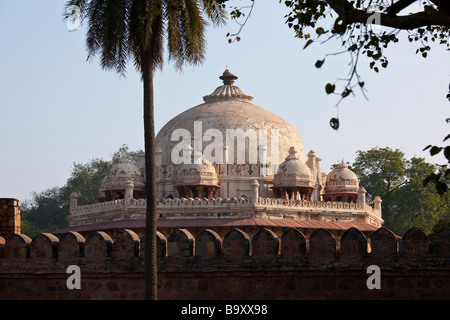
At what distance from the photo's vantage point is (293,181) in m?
40.9

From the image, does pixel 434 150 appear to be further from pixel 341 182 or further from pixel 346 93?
pixel 341 182

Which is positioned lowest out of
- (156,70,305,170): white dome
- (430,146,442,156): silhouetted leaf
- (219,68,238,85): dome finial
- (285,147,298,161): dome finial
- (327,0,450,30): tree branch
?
(430,146,442,156): silhouetted leaf

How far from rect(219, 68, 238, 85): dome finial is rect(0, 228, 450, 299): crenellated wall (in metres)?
29.2

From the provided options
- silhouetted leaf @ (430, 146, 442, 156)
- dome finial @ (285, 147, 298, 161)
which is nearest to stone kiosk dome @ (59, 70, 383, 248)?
dome finial @ (285, 147, 298, 161)

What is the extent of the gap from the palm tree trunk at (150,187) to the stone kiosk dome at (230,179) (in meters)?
19.5

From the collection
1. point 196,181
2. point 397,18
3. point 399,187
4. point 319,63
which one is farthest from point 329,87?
point 399,187

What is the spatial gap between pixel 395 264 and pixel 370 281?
56 centimetres

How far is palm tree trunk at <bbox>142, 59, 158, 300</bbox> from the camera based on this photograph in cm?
1564

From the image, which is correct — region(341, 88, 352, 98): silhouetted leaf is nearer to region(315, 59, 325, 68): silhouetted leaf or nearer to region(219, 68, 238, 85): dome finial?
region(315, 59, 325, 68): silhouetted leaf

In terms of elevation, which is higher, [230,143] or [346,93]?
[230,143]

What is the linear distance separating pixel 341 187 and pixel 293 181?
3863 mm

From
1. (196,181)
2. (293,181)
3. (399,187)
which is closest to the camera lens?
(196,181)

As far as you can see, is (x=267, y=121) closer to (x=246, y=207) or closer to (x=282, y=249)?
(x=246, y=207)
